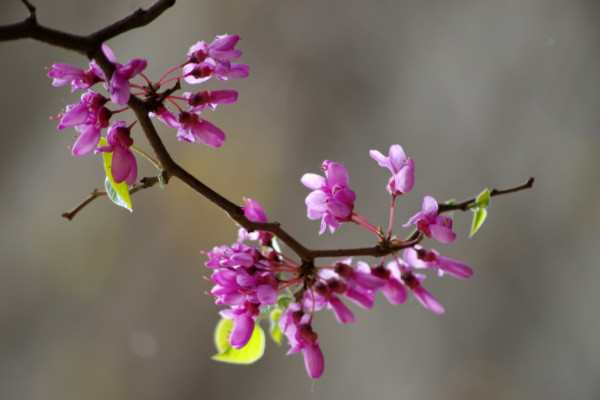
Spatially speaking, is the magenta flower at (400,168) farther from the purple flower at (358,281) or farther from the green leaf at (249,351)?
the green leaf at (249,351)

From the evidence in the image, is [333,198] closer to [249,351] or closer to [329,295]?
[329,295]

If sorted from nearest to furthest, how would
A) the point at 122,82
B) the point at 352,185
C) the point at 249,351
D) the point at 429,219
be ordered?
the point at 122,82 → the point at 429,219 → the point at 249,351 → the point at 352,185

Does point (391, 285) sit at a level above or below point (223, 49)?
below

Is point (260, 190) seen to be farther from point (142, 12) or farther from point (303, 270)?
point (142, 12)

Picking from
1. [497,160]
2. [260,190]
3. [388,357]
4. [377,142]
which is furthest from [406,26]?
[388,357]

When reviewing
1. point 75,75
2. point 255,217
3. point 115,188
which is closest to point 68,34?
point 75,75

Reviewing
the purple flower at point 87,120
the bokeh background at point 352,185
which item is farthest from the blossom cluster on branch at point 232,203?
the bokeh background at point 352,185
